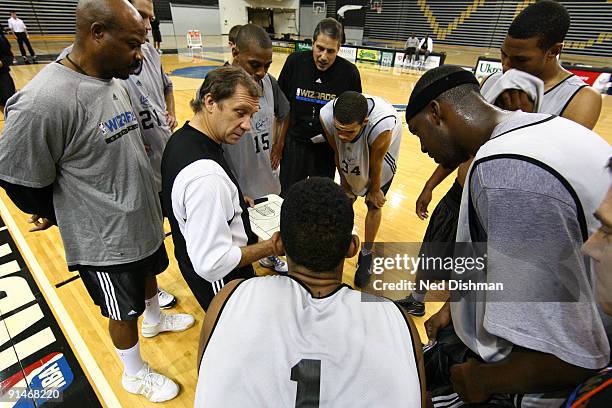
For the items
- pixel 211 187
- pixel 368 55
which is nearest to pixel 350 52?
pixel 368 55

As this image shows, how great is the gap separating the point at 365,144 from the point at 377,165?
174 mm

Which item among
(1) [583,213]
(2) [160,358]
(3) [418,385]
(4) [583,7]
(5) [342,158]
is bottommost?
(2) [160,358]

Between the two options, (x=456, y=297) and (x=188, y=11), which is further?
(x=188, y=11)

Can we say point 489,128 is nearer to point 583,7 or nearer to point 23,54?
point 23,54

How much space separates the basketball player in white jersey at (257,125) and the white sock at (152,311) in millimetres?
875

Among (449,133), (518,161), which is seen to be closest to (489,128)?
(449,133)

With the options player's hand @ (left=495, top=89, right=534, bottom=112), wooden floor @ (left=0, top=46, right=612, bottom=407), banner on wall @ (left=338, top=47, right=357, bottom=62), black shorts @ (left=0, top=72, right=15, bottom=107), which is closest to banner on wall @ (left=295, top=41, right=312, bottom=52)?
banner on wall @ (left=338, top=47, right=357, bottom=62)

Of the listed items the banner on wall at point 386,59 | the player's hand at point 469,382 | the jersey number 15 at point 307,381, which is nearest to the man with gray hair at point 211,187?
the jersey number 15 at point 307,381

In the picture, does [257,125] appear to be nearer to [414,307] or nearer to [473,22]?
[414,307]

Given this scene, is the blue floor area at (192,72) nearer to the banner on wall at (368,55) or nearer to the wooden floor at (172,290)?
the banner on wall at (368,55)

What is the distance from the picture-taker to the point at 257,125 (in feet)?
7.07

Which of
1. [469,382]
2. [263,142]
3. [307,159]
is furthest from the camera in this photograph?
[307,159]

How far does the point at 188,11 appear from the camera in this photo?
18.3 meters

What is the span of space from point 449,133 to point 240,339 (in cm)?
87
